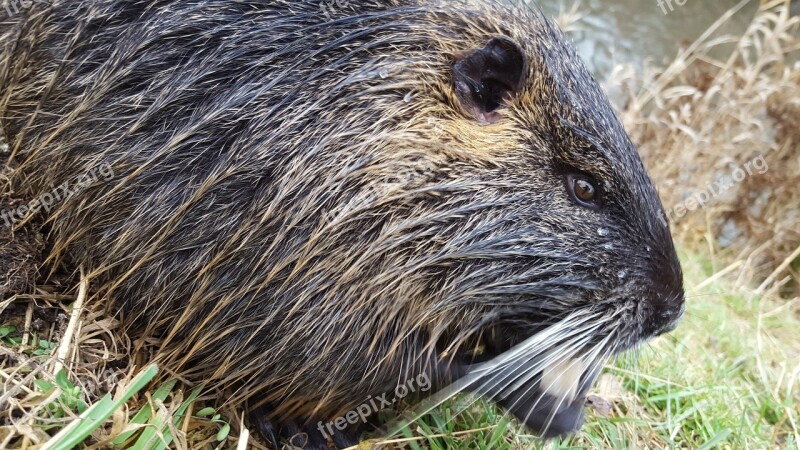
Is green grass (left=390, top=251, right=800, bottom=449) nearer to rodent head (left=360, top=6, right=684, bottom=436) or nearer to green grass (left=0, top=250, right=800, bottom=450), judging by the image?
green grass (left=0, top=250, right=800, bottom=450)

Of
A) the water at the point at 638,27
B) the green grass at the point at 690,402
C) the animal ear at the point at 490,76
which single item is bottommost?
the green grass at the point at 690,402

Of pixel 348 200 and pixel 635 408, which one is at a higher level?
pixel 348 200

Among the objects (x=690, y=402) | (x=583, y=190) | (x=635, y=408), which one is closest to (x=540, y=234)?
(x=583, y=190)

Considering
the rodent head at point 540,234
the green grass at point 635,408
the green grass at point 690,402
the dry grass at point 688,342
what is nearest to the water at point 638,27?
the dry grass at point 688,342

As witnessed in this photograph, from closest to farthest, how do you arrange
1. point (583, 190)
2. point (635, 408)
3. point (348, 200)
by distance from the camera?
point (348, 200), point (583, 190), point (635, 408)

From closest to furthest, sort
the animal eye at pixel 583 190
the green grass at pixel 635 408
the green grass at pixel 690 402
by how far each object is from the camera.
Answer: the green grass at pixel 635 408
the animal eye at pixel 583 190
the green grass at pixel 690 402

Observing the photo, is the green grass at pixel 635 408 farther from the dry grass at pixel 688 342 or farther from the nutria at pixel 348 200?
the nutria at pixel 348 200

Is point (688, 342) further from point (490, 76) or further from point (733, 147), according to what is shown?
point (733, 147)

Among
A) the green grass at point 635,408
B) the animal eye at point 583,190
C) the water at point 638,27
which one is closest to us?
the green grass at point 635,408
